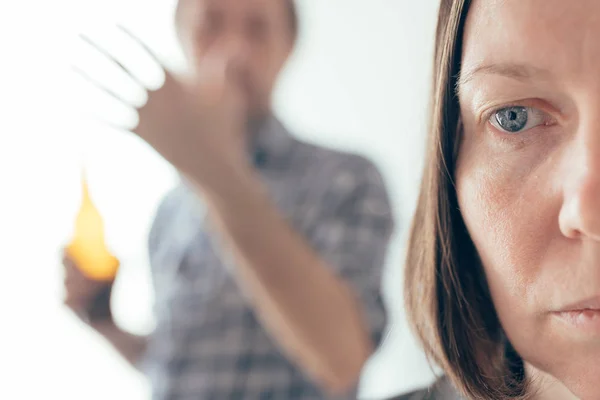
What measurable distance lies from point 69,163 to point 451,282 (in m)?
1.16

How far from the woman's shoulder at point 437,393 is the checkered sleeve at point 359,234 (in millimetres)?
265

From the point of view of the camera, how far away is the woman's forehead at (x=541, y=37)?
1.05 feet

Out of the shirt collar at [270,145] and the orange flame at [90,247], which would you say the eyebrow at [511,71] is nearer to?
the shirt collar at [270,145]

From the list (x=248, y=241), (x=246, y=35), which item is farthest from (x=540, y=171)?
(x=246, y=35)

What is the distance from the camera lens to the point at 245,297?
2.74 ft

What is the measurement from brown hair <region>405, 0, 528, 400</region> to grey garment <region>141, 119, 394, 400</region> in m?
0.31

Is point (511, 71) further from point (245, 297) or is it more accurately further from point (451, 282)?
point (245, 297)

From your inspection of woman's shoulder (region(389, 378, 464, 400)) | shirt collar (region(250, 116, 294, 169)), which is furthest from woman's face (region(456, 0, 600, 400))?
shirt collar (region(250, 116, 294, 169))

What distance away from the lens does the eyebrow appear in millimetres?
336

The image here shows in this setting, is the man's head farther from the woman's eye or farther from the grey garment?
the woman's eye

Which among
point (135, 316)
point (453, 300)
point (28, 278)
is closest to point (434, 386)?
point (453, 300)

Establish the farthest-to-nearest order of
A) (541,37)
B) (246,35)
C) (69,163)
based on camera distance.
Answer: (69,163) → (246,35) → (541,37)

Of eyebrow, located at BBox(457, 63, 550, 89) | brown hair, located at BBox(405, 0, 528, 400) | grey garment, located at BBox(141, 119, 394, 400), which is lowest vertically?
grey garment, located at BBox(141, 119, 394, 400)

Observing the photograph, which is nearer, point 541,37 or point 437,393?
point 541,37
